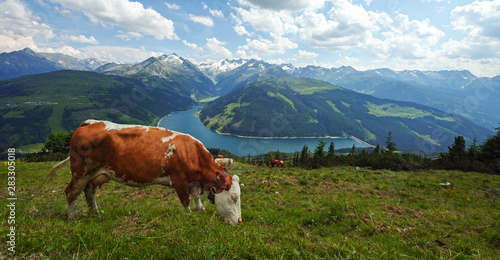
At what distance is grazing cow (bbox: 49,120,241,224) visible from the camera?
5.95 meters

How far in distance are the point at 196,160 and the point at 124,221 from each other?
250 cm

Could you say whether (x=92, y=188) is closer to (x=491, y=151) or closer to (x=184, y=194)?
(x=184, y=194)

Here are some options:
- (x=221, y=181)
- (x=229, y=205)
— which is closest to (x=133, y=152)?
(x=221, y=181)

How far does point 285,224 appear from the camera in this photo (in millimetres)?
6801

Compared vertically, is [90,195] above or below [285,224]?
above

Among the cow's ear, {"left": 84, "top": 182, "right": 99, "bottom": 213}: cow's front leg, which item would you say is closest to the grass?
{"left": 84, "top": 182, "right": 99, "bottom": 213}: cow's front leg

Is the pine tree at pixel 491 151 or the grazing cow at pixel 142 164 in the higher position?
the grazing cow at pixel 142 164

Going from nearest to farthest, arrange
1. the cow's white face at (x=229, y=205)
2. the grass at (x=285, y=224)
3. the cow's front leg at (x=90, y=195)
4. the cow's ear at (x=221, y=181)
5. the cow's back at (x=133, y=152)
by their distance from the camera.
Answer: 1. the grass at (x=285, y=224)
2. the cow's back at (x=133, y=152)
3. the cow's white face at (x=229, y=205)
4. the cow's front leg at (x=90, y=195)
5. the cow's ear at (x=221, y=181)

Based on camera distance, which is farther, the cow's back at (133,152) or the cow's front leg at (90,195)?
the cow's front leg at (90,195)

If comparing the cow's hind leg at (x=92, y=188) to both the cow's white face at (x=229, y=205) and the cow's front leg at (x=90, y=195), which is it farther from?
the cow's white face at (x=229, y=205)

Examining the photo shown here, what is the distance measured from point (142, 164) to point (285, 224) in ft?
16.5

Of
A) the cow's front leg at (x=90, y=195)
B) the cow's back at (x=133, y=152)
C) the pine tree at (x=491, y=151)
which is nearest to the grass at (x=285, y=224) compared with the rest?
the cow's front leg at (x=90, y=195)

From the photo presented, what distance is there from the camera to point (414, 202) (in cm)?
1171

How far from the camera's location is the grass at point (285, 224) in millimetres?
3244
